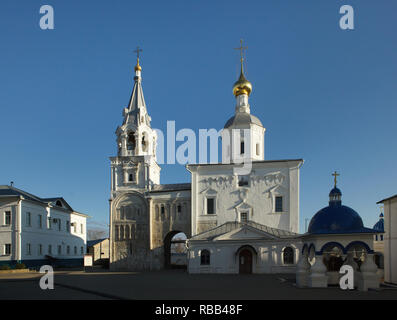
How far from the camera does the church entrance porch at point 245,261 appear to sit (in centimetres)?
2873

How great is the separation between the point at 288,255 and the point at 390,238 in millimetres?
8500

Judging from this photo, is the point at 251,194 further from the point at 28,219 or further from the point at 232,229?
the point at 28,219

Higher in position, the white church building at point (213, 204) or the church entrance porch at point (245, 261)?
the white church building at point (213, 204)

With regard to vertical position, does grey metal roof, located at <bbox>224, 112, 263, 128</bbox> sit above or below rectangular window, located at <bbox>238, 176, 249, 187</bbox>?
above

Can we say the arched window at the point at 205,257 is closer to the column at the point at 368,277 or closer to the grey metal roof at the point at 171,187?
the grey metal roof at the point at 171,187

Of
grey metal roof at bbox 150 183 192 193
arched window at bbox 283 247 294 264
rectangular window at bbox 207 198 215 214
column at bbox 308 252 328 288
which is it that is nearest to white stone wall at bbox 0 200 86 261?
grey metal roof at bbox 150 183 192 193

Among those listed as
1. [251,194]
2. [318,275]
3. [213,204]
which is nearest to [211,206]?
[213,204]

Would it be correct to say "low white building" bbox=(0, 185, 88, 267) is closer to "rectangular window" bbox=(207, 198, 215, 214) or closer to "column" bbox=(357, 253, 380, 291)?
"rectangular window" bbox=(207, 198, 215, 214)

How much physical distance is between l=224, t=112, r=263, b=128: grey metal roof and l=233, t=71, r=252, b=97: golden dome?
7.70 ft

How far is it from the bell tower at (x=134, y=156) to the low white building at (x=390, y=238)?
20194 millimetres

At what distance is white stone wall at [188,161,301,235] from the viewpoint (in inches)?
1224

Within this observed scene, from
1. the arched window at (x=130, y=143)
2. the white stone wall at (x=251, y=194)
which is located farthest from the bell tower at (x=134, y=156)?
the white stone wall at (x=251, y=194)

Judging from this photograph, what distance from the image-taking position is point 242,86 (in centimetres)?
3606
